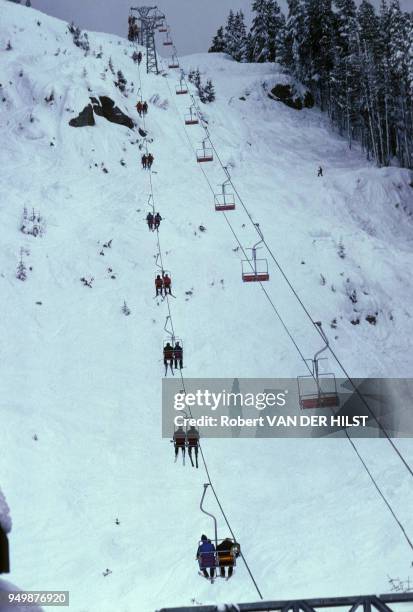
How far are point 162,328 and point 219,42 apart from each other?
69460mm

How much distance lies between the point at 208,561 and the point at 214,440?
7.26 m

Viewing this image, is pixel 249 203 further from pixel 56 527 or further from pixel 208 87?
pixel 56 527

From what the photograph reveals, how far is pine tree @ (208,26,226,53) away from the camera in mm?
87125

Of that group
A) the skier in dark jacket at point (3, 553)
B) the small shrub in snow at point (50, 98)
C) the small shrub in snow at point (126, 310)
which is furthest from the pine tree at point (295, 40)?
the skier in dark jacket at point (3, 553)

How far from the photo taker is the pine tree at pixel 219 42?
87.1m

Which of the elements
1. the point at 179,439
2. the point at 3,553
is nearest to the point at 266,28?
the point at 179,439

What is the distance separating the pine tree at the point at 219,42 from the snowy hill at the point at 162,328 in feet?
120

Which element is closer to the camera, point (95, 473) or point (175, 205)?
point (95, 473)

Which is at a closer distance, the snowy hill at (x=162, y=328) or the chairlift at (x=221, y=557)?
the chairlift at (x=221, y=557)

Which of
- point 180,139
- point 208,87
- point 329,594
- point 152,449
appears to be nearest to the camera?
point 329,594

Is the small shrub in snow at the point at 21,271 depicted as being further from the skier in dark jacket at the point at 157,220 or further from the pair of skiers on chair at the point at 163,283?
the skier in dark jacket at the point at 157,220

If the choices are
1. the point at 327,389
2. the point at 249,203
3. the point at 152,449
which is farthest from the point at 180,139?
the point at 152,449

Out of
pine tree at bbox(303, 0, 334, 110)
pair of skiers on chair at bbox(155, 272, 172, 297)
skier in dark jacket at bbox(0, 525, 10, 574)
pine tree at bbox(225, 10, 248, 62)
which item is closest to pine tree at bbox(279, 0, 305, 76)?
pine tree at bbox(303, 0, 334, 110)

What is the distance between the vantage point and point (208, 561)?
14805mm
